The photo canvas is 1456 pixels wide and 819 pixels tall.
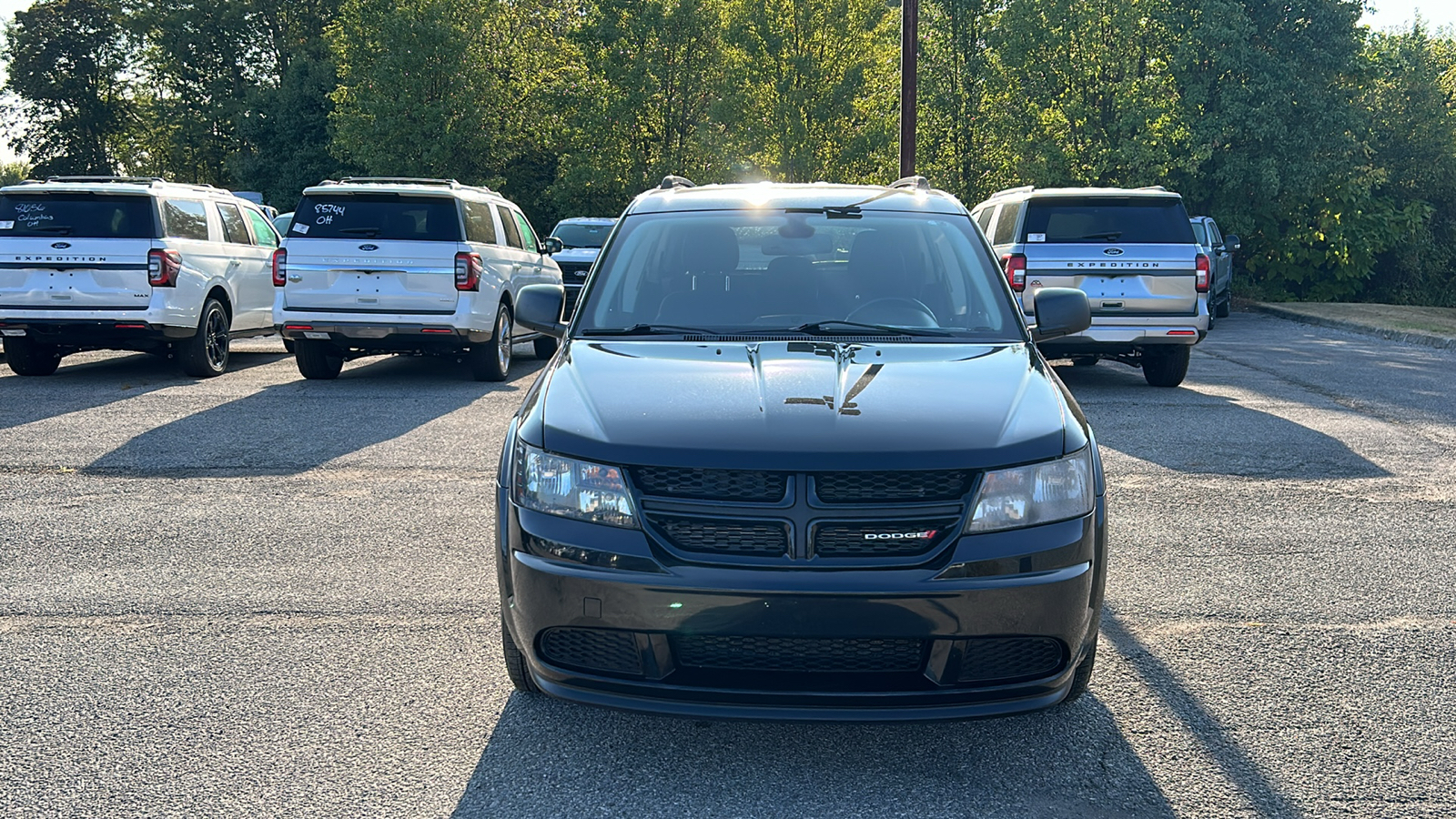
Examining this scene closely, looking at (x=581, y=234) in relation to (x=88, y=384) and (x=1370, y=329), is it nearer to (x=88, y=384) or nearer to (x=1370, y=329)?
(x=88, y=384)

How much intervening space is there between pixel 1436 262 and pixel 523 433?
35.4m

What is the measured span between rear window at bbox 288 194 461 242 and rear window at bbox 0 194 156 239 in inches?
62.0

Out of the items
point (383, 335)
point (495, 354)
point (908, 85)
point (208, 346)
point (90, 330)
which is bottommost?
point (495, 354)

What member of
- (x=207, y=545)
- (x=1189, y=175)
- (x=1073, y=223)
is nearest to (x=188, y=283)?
(x=207, y=545)

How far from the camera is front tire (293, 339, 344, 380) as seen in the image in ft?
43.4

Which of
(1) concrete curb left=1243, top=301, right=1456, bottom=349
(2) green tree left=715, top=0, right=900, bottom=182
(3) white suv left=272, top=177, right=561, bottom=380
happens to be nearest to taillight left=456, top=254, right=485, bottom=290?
(3) white suv left=272, top=177, right=561, bottom=380

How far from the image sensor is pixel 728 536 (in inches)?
132

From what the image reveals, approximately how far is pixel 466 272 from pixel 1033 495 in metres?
9.89

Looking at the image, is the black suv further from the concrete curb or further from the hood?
the concrete curb

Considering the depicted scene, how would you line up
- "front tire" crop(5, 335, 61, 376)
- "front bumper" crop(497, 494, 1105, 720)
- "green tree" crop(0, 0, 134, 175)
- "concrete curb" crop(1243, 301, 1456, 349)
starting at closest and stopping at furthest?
1. "front bumper" crop(497, 494, 1105, 720)
2. "front tire" crop(5, 335, 61, 376)
3. "concrete curb" crop(1243, 301, 1456, 349)
4. "green tree" crop(0, 0, 134, 175)

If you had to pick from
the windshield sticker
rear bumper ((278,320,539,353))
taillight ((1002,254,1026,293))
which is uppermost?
the windshield sticker

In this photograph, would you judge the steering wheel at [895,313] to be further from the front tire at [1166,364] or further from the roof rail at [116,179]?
the roof rail at [116,179]

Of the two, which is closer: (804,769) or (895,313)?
(804,769)

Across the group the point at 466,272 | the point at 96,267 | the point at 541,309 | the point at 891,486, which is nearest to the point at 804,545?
the point at 891,486
